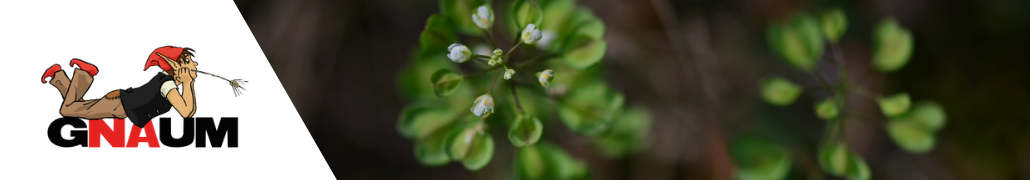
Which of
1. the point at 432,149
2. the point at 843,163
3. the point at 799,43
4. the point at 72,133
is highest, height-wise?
the point at 799,43

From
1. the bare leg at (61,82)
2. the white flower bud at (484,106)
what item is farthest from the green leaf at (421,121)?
the bare leg at (61,82)

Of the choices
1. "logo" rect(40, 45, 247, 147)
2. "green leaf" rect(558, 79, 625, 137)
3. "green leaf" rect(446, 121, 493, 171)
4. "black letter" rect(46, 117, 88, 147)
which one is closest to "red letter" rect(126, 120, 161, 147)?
"logo" rect(40, 45, 247, 147)

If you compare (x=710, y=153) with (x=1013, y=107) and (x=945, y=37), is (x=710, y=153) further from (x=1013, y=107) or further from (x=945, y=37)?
(x=1013, y=107)

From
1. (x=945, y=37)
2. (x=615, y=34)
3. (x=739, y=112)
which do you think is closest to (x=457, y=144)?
(x=615, y=34)

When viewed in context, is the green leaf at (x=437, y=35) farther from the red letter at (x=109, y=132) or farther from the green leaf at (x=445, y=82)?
the red letter at (x=109, y=132)

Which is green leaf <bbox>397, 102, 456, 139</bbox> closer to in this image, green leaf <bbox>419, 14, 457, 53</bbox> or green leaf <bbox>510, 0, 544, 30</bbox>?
green leaf <bbox>419, 14, 457, 53</bbox>

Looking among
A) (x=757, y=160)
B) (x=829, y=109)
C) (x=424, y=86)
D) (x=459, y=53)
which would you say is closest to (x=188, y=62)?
(x=424, y=86)

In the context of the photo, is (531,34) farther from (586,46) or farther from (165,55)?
(165,55)
